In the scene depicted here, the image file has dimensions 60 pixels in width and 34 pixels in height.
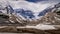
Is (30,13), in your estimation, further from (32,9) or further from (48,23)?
(48,23)

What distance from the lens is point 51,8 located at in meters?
1.39

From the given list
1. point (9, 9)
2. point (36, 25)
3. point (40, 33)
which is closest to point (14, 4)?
point (9, 9)

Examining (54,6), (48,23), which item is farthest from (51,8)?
(48,23)

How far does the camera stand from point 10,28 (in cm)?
139

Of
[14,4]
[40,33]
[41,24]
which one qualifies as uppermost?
[14,4]

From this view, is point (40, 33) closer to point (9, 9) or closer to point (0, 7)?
point (9, 9)

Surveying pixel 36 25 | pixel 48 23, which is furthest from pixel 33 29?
pixel 48 23

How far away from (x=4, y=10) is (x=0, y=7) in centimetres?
Result: 7

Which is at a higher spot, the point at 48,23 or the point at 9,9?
the point at 9,9

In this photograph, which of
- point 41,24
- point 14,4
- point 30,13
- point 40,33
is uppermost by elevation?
point 14,4

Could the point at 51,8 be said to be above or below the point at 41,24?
above

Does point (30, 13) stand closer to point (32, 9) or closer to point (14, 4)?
point (32, 9)

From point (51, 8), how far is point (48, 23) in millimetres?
195

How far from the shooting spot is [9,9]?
1.41 metres
